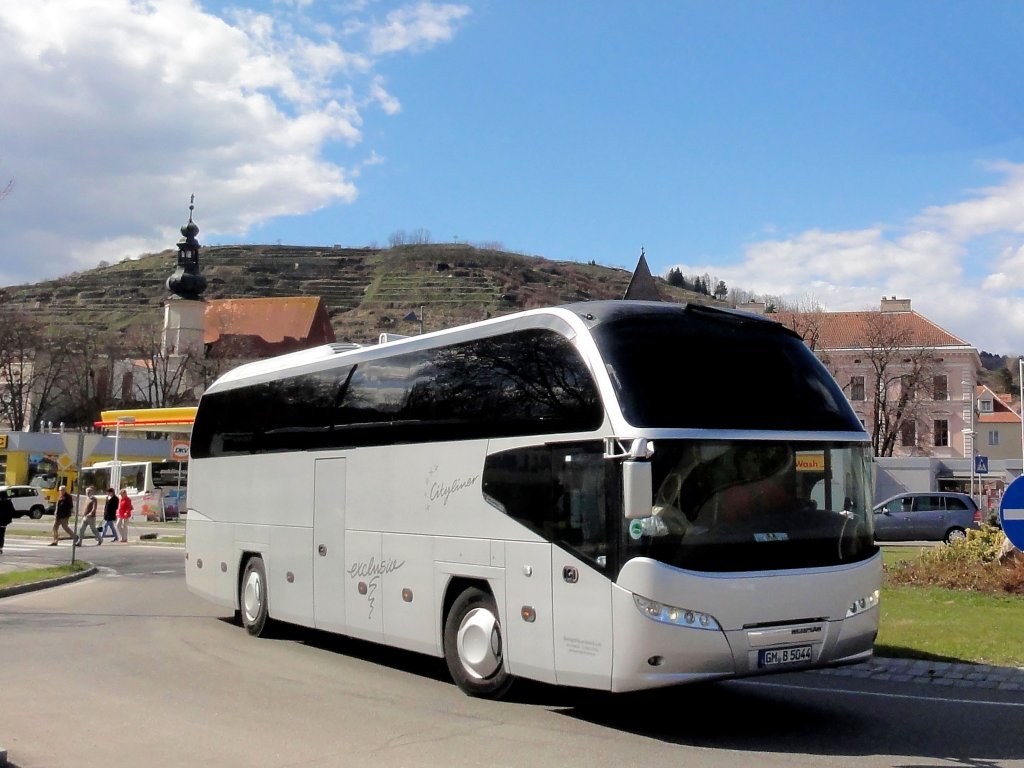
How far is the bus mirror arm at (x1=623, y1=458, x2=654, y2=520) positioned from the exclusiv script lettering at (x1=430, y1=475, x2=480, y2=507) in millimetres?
2326

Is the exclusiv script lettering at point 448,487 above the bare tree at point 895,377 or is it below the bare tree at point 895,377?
below

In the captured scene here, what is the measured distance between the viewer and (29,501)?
59.0 m

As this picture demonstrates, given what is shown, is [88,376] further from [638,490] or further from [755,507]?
[638,490]

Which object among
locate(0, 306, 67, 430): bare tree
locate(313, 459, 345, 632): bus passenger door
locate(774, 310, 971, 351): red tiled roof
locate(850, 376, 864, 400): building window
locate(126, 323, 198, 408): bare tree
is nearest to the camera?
locate(313, 459, 345, 632): bus passenger door

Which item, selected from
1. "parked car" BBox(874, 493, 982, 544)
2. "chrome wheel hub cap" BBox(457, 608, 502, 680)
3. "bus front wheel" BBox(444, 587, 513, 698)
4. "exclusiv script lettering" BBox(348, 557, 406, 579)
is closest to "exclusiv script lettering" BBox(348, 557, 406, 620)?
"exclusiv script lettering" BBox(348, 557, 406, 579)

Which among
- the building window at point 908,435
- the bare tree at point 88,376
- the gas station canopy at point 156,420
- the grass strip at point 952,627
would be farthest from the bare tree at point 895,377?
the bare tree at point 88,376

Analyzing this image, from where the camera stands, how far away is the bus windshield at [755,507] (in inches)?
323

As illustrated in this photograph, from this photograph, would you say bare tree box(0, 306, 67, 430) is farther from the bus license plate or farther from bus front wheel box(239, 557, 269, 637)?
the bus license plate

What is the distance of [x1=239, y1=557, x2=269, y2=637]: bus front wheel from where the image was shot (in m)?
14.2

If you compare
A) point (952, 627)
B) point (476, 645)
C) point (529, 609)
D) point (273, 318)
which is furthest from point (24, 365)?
point (529, 609)

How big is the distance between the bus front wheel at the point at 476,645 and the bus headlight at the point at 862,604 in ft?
9.63

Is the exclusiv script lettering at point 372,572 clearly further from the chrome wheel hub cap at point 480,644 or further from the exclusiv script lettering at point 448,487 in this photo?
the chrome wheel hub cap at point 480,644

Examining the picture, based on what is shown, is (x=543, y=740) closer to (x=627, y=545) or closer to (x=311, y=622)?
(x=627, y=545)

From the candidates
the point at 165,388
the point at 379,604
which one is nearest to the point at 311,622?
the point at 379,604
